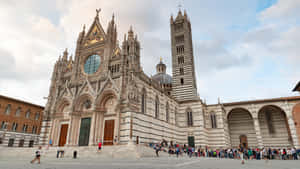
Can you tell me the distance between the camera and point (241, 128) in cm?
3672

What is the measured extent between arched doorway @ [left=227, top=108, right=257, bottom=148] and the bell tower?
34.0 feet

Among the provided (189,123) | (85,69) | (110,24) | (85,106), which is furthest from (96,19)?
(189,123)

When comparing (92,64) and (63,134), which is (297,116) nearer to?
(92,64)

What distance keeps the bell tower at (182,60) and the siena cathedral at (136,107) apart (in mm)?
175

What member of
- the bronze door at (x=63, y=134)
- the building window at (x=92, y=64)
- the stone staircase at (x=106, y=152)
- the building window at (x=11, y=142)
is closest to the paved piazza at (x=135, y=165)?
the stone staircase at (x=106, y=152)

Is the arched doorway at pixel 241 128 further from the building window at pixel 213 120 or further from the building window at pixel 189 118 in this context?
the building window at pixel 189 118

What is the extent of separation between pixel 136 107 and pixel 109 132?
427cm

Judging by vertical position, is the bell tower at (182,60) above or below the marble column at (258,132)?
above

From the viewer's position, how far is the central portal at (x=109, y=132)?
70.3ft

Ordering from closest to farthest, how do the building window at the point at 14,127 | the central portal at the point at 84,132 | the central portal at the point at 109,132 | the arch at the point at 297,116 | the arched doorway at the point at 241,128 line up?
the central portal at the point at 109,132, the central portal at the point at 84,132, the building window at the point at 14,127, the arch at the point at 297,116, the arched doorway at the point at 241,128

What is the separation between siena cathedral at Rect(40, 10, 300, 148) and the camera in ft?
72.6

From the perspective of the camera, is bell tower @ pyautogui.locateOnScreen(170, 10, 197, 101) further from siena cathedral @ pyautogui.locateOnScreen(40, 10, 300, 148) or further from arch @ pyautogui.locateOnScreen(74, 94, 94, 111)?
arch @ pyautogui.locateOnScreen(74, 94, 94, 111)

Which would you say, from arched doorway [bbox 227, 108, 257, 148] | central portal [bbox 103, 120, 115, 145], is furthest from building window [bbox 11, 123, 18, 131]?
arched doorway [bbox 227, 108, 257, 148]

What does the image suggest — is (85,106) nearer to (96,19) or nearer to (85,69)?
(85,69)
